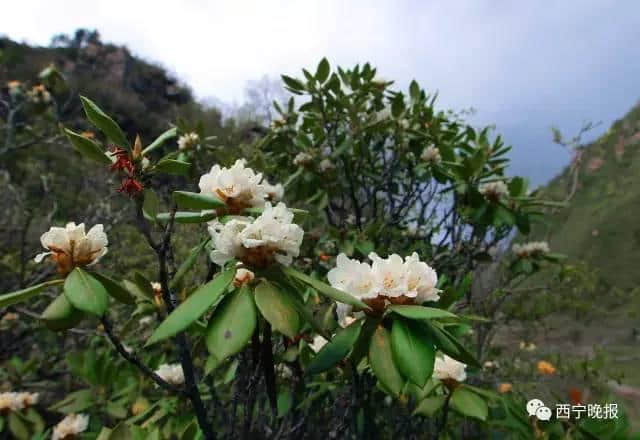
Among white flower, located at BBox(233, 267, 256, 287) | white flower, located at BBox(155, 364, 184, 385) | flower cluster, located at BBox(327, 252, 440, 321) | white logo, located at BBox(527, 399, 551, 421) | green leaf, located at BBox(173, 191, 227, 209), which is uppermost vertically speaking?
green leaf, located at BBox(173, 191, 227, 209)

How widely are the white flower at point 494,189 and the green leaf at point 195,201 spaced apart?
1735mm

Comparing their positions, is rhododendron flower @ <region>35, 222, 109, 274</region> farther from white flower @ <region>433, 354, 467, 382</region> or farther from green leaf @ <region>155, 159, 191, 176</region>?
white flower @ <region>433, 354, 467, 382</region>

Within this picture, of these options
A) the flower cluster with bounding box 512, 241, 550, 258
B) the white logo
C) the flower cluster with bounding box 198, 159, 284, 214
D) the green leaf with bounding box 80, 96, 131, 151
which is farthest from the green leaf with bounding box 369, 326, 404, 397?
the flower cluster with bounding box 512, 241, 550, 258

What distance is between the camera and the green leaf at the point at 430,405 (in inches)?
48.4

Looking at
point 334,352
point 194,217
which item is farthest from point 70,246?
point 334,352

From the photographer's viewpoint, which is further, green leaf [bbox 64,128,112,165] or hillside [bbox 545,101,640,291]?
hillside [bbox 545,101,640,291]

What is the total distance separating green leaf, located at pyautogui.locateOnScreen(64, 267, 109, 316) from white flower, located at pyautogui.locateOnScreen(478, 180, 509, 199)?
1986mm

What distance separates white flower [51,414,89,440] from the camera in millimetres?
1676

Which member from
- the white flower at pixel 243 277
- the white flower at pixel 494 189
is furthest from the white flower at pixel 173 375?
the white flower at pixel 494 189

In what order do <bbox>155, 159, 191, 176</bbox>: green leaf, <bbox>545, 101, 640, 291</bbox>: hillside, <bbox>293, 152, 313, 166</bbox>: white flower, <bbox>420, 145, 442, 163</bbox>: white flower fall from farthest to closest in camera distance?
<bbox>545, 101, 640, 291</bbox>: hillside, <bbox>293, 152, 313, 166</bbox>: white flower, <bbox>420, 145, 442, 163</bbox>: white flower, <bbox>155, 159, 191, 176</bbox>: green leaf

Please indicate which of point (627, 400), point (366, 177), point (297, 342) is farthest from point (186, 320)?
point (627, 400)

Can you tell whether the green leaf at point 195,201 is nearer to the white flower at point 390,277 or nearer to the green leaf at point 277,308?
the green leaf at point 277,308

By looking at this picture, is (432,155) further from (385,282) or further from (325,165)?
(385,282)

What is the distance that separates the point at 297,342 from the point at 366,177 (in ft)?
5.65
